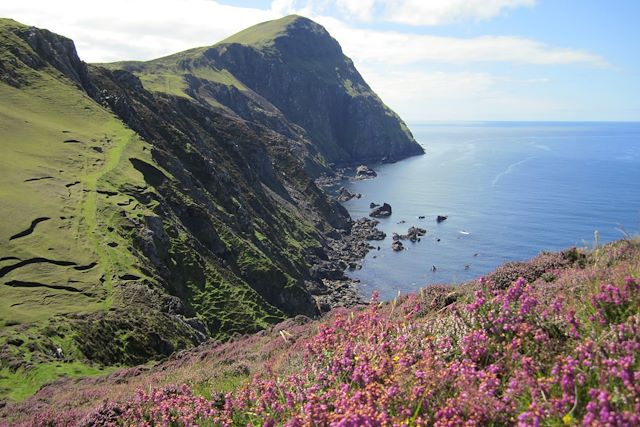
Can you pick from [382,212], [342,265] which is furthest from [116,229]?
[382,212]

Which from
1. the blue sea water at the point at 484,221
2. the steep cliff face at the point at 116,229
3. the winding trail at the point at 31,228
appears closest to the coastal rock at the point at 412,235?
the blue sea water at the point at 484,221

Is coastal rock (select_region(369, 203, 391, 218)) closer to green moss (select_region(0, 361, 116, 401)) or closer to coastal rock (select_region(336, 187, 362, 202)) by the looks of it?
coastal rock (select_region(336, 187, 362, 202))

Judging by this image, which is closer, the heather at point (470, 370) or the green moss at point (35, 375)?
the heather at point (470, 370)

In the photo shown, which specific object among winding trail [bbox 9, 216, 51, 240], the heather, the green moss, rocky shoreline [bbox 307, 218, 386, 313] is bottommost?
rocky shoreline [bbox 307, 218, 386, 313]

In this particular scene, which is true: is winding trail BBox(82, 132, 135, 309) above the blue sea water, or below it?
above

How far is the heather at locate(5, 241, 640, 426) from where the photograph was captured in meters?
6.10

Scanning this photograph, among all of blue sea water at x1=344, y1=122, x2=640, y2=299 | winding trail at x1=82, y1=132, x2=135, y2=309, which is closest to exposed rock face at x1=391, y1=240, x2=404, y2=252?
blue sea water at x1=344, y1=122, x2=640, y2=299

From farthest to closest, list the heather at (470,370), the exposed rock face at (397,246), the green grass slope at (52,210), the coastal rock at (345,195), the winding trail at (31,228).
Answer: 1. the coastal rock at (345,195)
2. the exposed rock face at (397,246)
3. the winding trail at (31,228)
4. the green grass slope at (52,210)
5. the heather at (470,370)

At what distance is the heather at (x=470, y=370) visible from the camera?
6102 millimetres

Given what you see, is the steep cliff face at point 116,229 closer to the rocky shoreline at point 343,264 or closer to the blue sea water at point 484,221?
the rocky shoreline at point 343,264

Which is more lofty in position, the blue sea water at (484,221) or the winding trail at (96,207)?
the winding trail at (96,207)

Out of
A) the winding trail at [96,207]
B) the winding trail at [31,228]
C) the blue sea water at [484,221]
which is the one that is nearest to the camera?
the winding trail at [31,228]

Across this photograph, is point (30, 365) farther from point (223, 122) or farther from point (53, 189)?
point (223, 122)

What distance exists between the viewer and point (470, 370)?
711cm
